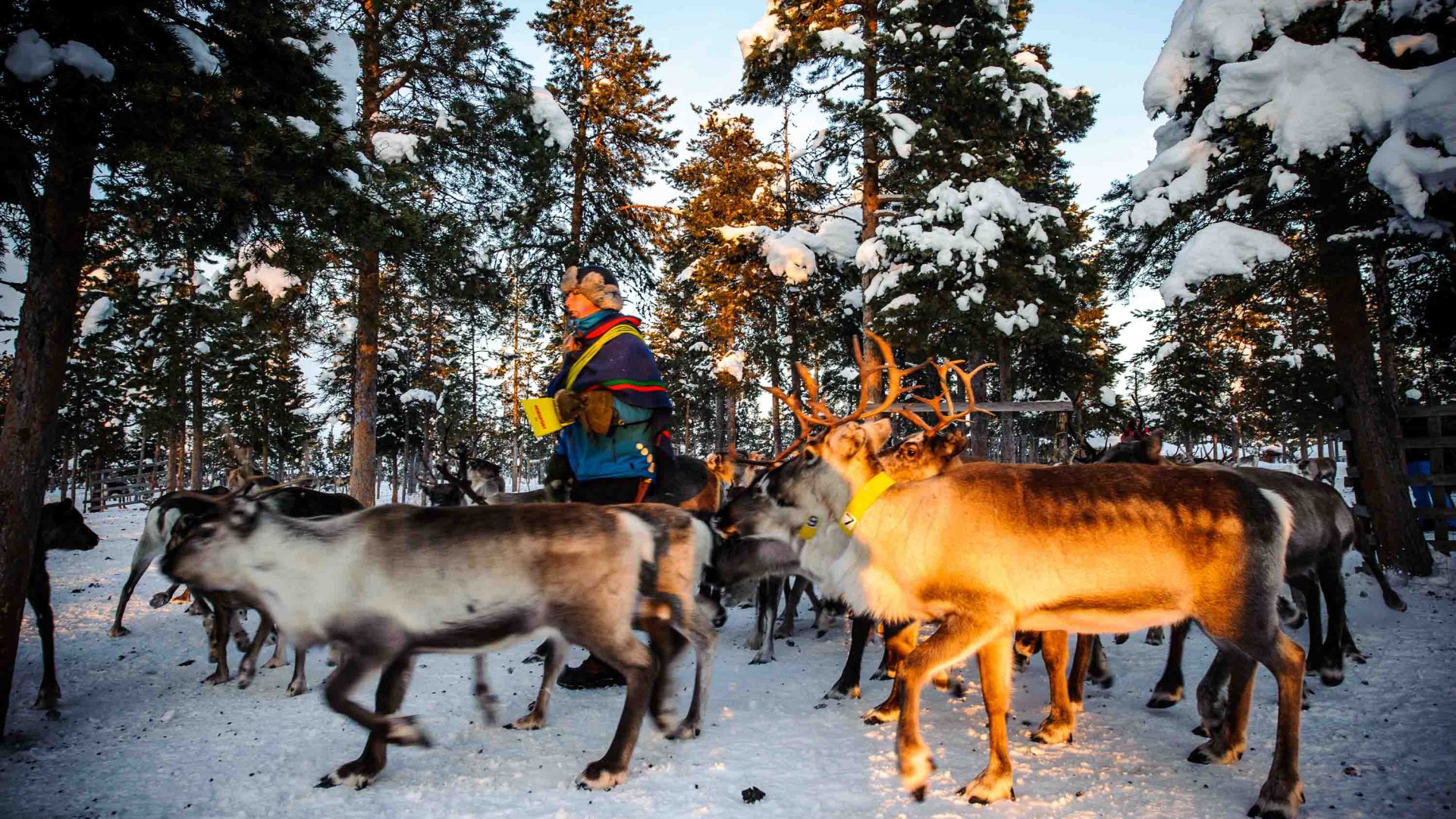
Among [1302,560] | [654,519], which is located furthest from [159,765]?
[1302,560]

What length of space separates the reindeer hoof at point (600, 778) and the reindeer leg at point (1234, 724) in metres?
3.07

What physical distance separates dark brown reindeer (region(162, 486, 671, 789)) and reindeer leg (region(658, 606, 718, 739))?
0.65 metres

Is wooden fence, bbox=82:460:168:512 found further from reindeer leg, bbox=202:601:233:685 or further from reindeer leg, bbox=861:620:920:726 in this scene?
reindeer leg, bbox=861:620:920:726

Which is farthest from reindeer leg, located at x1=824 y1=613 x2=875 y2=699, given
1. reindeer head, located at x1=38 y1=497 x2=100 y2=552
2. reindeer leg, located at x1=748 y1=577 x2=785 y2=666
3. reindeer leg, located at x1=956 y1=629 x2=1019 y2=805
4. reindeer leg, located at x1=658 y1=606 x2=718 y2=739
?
reindeer head, located at x1=38 y1=497 x2=100 y2=552

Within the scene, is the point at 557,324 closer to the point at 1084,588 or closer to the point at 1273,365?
the point at 1084,588

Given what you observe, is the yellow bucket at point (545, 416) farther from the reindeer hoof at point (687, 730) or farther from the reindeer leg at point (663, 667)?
the reindeer hoof at point (687, 730)

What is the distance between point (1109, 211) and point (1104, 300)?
21734mm

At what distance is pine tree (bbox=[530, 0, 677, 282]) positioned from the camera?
53.9 feet

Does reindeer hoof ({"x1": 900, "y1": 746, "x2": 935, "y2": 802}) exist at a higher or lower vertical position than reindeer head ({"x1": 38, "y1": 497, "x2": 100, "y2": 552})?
lower

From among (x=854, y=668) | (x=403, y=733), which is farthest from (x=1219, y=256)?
(x=403, y=733)

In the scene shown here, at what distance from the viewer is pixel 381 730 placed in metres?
3.43

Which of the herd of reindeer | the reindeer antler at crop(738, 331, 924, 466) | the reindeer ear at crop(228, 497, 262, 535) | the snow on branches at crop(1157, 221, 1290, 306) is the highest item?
the snow on branches at crop(1157, 221, 1290, 306)

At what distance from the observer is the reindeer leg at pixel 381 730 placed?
3.43 m

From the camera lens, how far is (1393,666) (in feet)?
18.0
